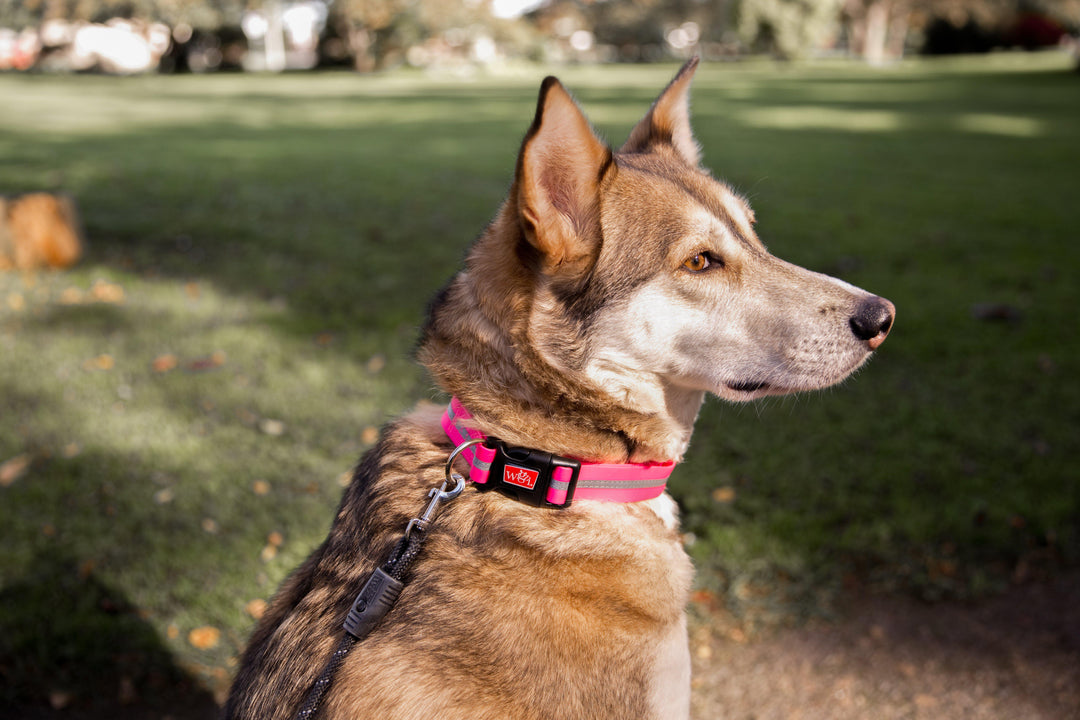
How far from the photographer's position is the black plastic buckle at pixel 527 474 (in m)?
2.21

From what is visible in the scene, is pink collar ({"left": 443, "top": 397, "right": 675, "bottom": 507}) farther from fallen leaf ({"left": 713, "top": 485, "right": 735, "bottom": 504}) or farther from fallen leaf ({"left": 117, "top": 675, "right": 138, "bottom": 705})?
fallen leaf ({"left": 713, "top": 485, "right": 735, "bottom": 504})

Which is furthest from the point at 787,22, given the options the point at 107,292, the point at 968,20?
the point at 107,292

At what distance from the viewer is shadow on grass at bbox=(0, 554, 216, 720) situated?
3.58 m

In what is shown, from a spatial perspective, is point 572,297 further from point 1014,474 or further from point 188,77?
point 188,77

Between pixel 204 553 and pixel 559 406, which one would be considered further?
pixel 204 553

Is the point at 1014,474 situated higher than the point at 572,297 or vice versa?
the point at 572,297

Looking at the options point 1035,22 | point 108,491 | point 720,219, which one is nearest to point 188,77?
point 108,491

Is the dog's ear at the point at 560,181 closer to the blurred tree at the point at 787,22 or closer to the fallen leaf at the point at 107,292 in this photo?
the fallen leaf at the point at 107,292

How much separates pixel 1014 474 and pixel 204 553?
5.15 meters

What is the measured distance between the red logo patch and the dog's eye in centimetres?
84

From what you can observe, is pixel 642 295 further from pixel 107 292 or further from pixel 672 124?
pixel 107 292

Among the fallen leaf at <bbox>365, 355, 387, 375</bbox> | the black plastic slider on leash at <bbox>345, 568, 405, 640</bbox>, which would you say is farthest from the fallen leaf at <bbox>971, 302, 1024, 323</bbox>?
the black plastic slider on leash at <bbox>345, 568, 405, 640</bbox>

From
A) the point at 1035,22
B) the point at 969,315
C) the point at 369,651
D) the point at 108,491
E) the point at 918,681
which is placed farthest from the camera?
the point at 1035,22

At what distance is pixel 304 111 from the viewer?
27797mm
